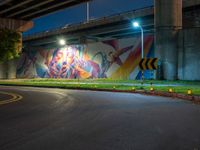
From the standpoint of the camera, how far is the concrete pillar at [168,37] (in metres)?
40.2

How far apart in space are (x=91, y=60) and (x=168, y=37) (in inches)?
636

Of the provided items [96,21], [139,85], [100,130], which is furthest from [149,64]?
[96,21]

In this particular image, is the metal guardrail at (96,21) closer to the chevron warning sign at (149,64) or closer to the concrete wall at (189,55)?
the concrete wall at (189,55)

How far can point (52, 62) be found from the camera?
206 ft

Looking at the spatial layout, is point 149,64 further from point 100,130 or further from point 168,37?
point 100,130

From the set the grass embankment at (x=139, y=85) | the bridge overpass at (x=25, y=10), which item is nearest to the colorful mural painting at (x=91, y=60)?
the bridge overpass at (x=25, y=10)

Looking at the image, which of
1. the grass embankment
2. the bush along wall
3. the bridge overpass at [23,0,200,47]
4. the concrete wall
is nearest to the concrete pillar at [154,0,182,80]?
the concrete wall

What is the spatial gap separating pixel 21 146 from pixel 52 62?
2211 inches

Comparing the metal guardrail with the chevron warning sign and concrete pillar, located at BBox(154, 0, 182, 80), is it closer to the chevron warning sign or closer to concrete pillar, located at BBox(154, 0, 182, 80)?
concrete pillar, located at BBox(154, 0, 182, 80)

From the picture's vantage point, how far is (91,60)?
53406 millimetres

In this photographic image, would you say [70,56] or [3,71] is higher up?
[70,56]

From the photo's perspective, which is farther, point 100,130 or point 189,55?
point 189,55

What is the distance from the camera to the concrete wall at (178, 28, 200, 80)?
3853 centimetres

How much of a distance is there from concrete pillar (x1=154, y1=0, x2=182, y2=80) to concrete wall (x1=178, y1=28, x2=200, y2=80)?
0.58 meters
